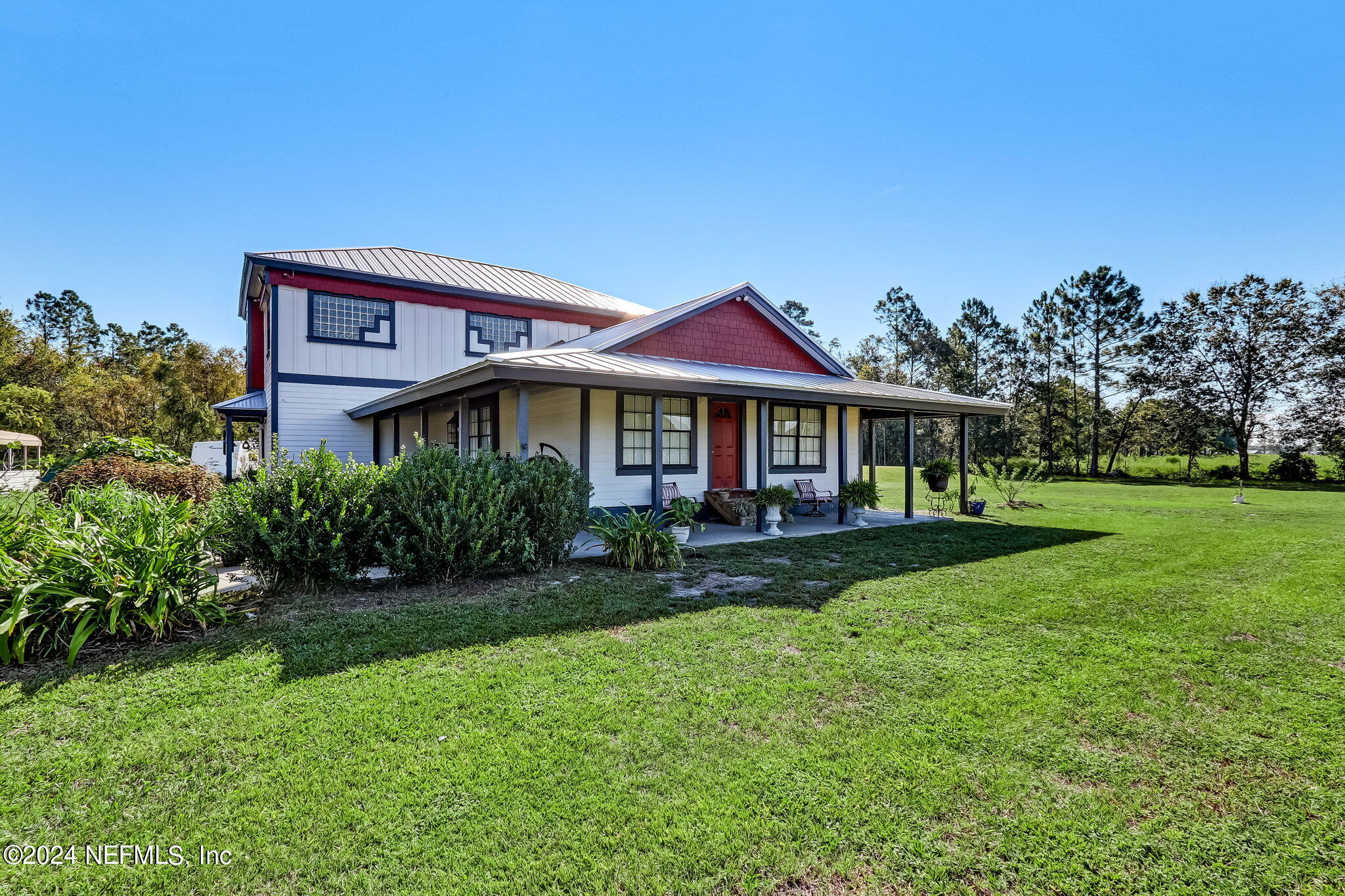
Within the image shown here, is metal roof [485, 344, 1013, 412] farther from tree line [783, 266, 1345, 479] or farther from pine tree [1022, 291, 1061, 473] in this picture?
pine tree [1022, 291, 1061, 473]

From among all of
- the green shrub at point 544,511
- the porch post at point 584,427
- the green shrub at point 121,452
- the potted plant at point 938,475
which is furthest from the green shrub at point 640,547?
the potted plant at point 938,475

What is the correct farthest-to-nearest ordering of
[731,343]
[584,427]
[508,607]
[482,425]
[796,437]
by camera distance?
[482,425] → [731,343] → [796,437] → [584,427] → [508,607]

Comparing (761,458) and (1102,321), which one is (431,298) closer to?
(761,458)

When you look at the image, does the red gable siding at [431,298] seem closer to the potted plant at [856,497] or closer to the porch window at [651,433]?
the porch window at [651,433]

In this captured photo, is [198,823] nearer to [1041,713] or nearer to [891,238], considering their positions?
[1041,713]

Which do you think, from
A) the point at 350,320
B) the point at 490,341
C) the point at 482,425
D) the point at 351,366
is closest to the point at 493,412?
the point at 482,425

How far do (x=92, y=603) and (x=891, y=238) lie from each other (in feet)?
58.6

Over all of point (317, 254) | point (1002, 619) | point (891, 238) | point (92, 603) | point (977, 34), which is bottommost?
point (1002, 619)

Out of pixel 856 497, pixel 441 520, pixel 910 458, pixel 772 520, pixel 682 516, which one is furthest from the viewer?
pixel 910 458

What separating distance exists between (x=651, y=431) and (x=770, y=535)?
3.12 metres

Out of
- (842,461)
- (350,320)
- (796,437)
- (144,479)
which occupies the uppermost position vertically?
(350,320)

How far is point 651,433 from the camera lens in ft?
36.5

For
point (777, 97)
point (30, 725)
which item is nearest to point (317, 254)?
point (777, 97)

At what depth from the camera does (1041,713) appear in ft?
10.3
